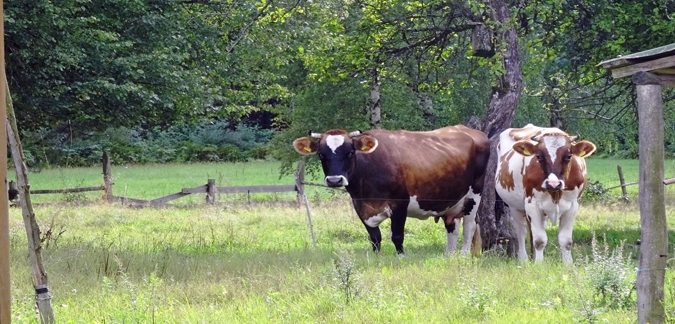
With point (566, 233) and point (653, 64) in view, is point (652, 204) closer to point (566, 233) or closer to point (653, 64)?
point (653, 64)

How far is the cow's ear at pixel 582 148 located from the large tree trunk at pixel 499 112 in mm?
1937

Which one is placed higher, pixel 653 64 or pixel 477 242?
pixel 653 64

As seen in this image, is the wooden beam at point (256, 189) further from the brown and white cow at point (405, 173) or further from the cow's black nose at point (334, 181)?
the cow's black nose at point (334, 181)

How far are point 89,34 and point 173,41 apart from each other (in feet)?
7.74

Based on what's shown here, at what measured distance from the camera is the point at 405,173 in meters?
11.9

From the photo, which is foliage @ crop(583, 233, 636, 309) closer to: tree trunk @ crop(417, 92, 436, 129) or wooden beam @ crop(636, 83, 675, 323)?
wooden beam @ crop(636, 83, 675, 323)

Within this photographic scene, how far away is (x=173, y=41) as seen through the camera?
50.3 feet

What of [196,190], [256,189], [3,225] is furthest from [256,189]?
[3,225]

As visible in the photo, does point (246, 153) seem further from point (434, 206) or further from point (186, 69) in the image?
point (434, 206)

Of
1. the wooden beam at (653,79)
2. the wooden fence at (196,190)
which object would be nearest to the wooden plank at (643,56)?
the wooden beam at (653,79)

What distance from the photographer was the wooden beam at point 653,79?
5.70 metres

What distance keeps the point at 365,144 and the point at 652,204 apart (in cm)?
617

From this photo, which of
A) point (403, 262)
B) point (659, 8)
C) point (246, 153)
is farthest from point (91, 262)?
point (246, 153)

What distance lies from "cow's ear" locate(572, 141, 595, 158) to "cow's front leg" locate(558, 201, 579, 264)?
67 cm
